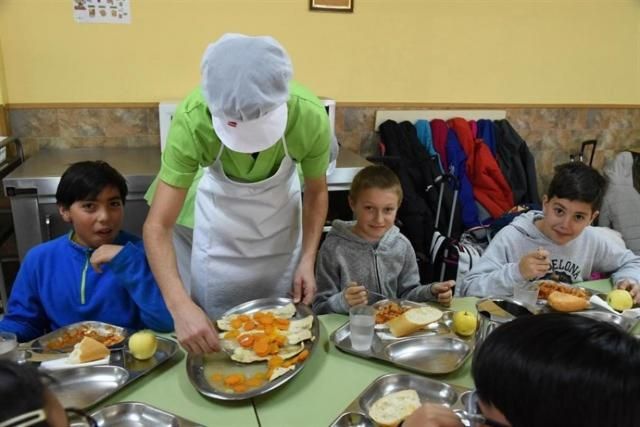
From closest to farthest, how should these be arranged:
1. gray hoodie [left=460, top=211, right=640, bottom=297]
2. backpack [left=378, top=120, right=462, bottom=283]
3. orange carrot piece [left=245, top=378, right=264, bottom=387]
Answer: orange carrot piece [left=245, top=378, right=264, bottom=387], gray hoodie [left=460, top=211, right=640, bottom=297], backpack [left=378, top=120, right=462, bottom=283]

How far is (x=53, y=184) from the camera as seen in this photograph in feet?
→ 7.57

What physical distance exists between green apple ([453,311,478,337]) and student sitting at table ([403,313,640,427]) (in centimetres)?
62

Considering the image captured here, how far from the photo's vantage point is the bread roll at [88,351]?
119 cm

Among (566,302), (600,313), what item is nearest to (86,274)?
(566,302)

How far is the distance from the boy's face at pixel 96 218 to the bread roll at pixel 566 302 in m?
1.39

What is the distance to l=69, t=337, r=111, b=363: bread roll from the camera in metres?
1.19

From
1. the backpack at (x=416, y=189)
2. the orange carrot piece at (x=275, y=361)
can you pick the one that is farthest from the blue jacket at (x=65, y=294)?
the backpack at (x=416, y=189)

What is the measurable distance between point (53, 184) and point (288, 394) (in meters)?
1.70

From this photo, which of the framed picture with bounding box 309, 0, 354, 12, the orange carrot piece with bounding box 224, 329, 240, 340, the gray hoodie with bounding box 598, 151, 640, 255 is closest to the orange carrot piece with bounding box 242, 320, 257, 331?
the orange carrot piece with bounding box 224, 329, 240, 340

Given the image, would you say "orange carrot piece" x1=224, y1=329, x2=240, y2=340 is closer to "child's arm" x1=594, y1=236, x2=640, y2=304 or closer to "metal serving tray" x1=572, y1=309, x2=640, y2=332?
"metal serving tray" x1=572, y1=309, x2=640, y2=332

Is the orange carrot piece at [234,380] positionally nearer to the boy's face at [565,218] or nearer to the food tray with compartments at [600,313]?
the food tray with compartments at [600,313]

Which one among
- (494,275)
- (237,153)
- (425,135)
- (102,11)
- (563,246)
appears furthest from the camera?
(425,135)

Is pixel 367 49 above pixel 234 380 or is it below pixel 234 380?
above

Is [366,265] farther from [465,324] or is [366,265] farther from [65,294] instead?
[65,294]
